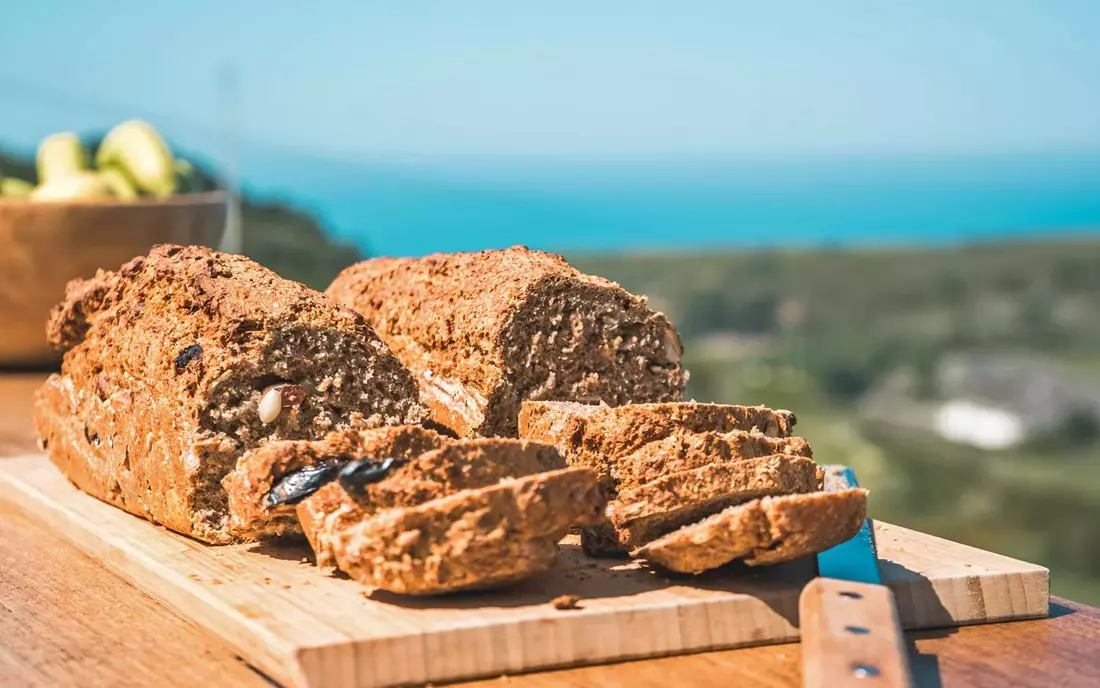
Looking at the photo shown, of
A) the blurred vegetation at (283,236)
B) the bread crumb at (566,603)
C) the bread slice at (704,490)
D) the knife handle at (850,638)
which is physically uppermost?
the bread slice at (704,490)

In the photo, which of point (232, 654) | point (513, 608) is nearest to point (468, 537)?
point (513, 608)

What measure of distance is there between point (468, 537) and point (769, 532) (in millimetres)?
715

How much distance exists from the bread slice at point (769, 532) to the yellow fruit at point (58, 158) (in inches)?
221

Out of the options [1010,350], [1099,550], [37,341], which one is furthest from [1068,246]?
[37,341]

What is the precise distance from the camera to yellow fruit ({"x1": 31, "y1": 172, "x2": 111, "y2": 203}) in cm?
701

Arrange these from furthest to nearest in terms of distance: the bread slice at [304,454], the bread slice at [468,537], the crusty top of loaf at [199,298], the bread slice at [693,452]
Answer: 1. the crusty top of loaf at [199,298]
2. the bread slice at [693,452]
3. the bread slice at [304,454]
4. the bread slice at [468,537]

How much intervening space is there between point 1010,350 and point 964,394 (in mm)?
9102

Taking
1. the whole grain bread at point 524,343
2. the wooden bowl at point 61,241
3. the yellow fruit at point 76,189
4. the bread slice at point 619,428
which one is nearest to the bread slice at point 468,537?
the bread slice at point 619,428

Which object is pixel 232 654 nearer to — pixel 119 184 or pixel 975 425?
pixel 119 184

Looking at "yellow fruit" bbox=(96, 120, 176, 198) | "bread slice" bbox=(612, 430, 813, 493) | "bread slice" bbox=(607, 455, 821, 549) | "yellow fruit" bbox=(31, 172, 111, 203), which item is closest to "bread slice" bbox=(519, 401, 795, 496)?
"bread slice" bbox=(612, 430, 813, 493)

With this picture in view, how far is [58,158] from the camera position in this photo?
7.67 metres

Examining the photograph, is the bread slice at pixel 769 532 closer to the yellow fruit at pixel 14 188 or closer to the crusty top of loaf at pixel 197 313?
the crusty top of loaf at pixel 197 313

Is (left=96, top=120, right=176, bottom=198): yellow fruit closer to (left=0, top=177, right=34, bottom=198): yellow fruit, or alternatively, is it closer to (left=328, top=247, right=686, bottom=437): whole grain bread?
(left=0, top=177, right=34, bottom=198): yellow fruit

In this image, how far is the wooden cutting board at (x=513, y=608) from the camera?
2764 mm
